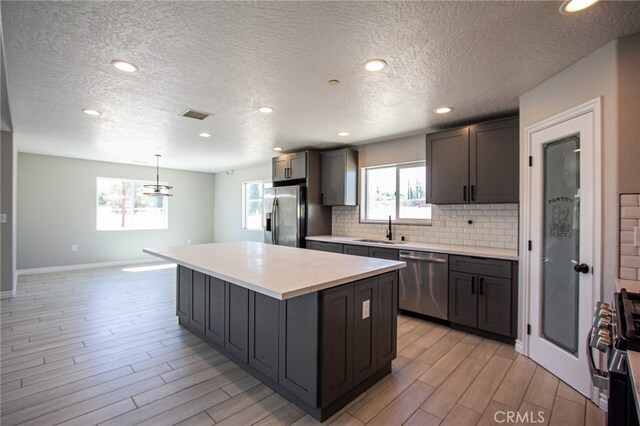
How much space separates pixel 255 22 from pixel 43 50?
5.05 ft

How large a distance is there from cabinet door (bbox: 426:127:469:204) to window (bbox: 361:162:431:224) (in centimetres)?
42

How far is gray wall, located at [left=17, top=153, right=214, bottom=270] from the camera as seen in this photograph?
599 cm

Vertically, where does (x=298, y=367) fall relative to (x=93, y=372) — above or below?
above

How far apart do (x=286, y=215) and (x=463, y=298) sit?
3007 mm

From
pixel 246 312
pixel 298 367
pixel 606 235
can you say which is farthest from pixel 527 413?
pixel 246 312

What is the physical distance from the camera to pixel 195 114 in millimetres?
3426

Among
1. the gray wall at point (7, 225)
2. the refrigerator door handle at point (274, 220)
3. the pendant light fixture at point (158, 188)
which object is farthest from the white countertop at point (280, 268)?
the gray wall at point (7, 225)

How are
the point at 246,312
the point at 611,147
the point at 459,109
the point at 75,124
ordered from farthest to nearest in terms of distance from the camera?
the point at 75,124 < the point at 459,109 < the point at 246,312 < the point at 611,147

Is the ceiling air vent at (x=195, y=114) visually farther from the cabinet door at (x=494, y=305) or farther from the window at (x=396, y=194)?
the cabinet door at (x=494, y=305)

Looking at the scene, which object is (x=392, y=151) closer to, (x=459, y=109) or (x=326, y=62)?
(x=459, y=109)

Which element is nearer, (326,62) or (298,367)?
(298,367)

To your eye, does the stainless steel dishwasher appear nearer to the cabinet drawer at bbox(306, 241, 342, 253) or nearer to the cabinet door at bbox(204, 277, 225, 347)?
the cabinet drawer at bbox(306, 241, 342, 253)

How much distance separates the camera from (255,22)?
175cm

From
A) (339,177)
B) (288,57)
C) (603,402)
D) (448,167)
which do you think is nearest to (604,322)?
(603,402)
